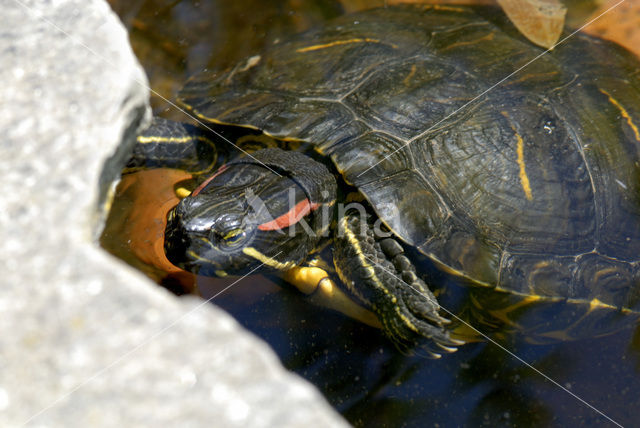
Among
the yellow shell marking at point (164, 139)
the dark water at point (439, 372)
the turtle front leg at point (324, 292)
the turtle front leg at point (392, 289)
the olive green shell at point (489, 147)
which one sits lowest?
the dark water at point (439, 372)

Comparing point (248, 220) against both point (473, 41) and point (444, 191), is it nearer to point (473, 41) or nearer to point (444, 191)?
point (444, 191)

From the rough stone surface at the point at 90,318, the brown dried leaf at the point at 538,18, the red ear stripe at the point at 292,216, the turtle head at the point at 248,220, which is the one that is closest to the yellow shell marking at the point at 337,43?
the turtle head at the point at 248,220

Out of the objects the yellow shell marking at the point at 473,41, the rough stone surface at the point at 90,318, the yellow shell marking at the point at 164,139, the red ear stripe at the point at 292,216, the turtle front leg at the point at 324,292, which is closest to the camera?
the rough stone surface at the point at 90,318

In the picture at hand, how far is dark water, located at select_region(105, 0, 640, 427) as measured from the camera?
94.7 inches

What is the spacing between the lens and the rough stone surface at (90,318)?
1152 millimetres

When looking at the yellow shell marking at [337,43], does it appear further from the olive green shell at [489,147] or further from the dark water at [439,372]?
the dark water at [439,372]

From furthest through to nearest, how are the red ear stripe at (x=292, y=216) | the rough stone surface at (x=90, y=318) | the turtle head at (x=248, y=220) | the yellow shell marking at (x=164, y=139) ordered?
the yellow shell marking at (x=164, y=139) → the red ear stripe at (x=292, y=216) → the turtle head at (x=248, y=220) → the rough stone surface at (x=90, y=318)

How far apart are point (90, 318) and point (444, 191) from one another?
169 centimetres

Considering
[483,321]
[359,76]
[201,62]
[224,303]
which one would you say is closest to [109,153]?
[224,303]

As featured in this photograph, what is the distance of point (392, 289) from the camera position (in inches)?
97.5

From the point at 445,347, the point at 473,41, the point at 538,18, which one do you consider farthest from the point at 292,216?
the point at 538,18

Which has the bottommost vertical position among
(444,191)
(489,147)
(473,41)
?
(444,191)

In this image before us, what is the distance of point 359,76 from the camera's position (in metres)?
2.79

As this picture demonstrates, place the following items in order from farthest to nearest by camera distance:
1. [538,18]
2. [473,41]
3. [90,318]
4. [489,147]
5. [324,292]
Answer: [538,18], [473,41], [324,292], [489,147], [90,318]
